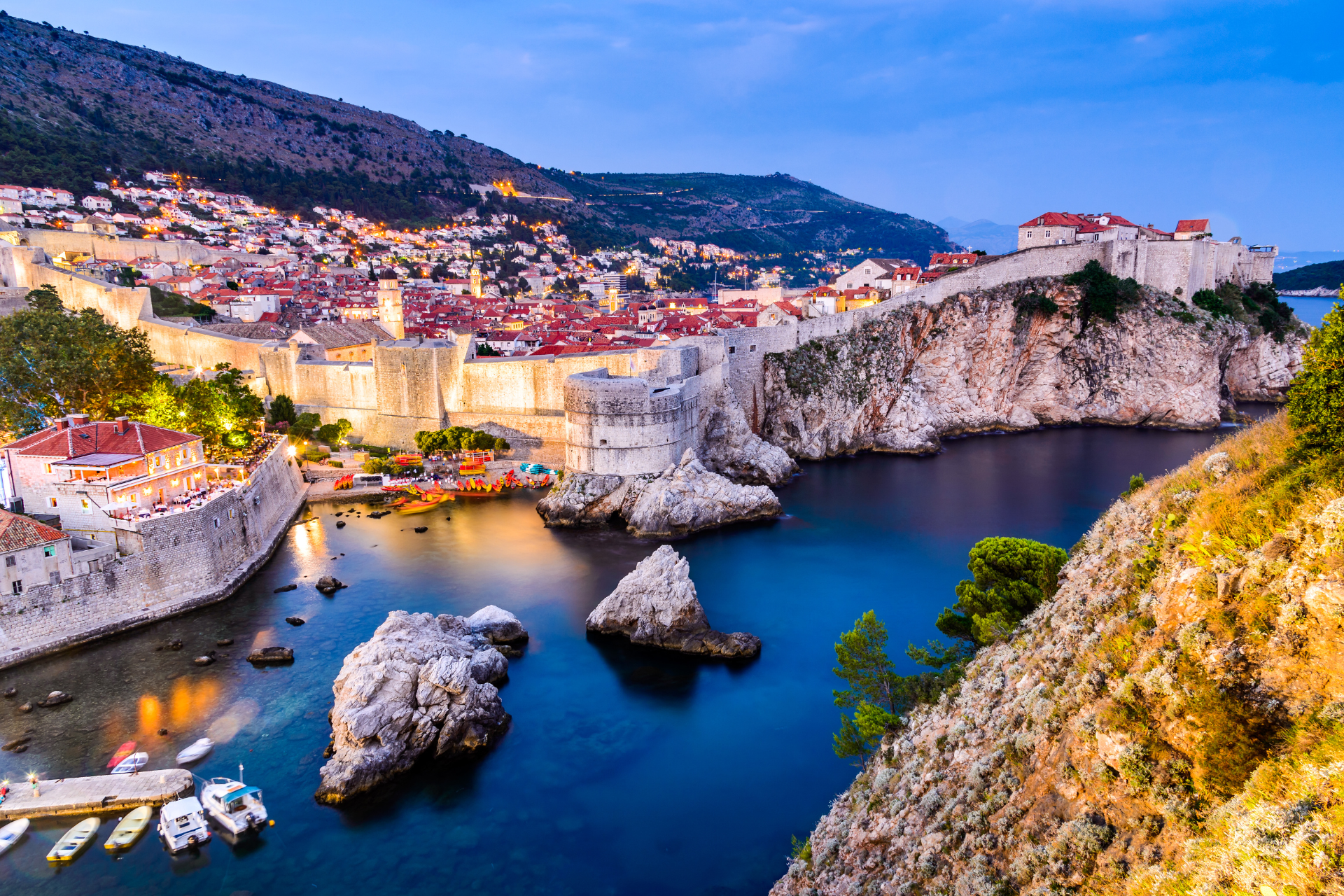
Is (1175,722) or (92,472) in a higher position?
(1175,722)

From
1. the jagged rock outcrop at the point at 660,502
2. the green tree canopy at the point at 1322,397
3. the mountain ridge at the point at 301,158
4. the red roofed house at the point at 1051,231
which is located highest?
the mountain ridge at the point at 301,158

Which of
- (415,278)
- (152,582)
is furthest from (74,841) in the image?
(415,278)

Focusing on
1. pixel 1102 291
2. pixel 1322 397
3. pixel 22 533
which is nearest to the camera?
pixel 1322 397

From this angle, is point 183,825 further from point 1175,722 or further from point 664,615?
point 1175,722

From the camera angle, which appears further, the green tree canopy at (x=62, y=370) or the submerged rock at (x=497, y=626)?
the green tree canopy at (x=62, y=370)

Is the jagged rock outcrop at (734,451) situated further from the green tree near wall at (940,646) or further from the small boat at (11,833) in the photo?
the small boat at (11,833)

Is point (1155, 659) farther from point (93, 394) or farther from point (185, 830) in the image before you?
point (93, 394)

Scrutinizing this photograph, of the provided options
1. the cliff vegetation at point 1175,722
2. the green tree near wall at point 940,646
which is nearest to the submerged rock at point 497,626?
the green tree near wall at point 940,646
